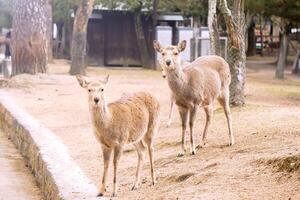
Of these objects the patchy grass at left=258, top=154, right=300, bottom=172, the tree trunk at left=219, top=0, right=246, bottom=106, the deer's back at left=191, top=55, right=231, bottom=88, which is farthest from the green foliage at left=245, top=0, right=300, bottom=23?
the patchy grass at left=258, top=154, right=300, bottom=172

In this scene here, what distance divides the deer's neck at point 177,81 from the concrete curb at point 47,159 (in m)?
1.45

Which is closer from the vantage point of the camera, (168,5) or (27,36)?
(27,36)

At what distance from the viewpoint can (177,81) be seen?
28.2ft

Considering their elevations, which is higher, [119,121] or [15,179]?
[119,121]

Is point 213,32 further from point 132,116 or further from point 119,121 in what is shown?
point 119,121

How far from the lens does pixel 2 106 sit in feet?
47.0

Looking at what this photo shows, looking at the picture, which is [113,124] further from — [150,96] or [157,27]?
[157,27]

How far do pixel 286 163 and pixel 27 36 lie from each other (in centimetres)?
1524

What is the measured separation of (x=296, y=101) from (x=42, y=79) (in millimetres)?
6810

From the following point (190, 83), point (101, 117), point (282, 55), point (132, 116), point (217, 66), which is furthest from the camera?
point (282, 55)

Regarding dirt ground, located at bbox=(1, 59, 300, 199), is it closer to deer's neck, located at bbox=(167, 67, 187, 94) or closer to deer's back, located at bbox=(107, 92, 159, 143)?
deer's back, located at bbox=(107, 92, 159, 143)

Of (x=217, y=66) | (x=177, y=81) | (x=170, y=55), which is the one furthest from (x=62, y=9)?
(x=170, y=55)

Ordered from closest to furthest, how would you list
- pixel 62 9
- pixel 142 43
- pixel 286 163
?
pixel 286 163 → pixel 142 43 → pixel 62 9

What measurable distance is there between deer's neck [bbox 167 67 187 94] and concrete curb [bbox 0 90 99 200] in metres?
1.45
